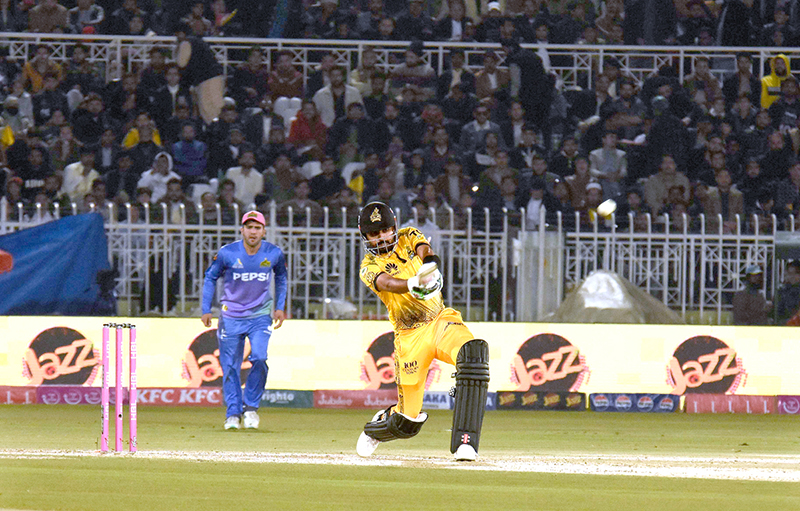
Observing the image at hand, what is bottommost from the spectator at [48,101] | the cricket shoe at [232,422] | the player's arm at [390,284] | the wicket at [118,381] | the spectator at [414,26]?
the cricket shoe at [232,422]

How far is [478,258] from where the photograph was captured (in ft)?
53.6

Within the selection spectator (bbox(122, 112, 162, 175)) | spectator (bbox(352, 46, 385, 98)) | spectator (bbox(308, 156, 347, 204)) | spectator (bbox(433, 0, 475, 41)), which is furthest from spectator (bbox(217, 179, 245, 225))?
spectator (bbox(433, 0, 475, 41))

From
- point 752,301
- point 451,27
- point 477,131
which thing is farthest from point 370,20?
point 752,301

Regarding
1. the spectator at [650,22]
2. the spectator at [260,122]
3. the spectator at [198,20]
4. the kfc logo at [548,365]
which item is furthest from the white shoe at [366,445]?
the spectator at [650,22]

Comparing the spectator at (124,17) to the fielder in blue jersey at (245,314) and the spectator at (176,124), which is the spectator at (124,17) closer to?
the spectator at (176,124)

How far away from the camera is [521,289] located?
16188mm

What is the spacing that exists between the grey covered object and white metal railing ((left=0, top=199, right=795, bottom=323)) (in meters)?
0.22

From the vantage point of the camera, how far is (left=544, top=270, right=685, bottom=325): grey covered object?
628 inches

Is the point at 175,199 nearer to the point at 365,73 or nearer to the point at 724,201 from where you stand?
the point at 365,73

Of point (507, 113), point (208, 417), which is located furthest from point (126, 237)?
point (507, 113)

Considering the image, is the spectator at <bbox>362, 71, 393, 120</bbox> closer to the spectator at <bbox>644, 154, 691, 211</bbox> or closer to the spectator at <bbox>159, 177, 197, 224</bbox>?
the spectator at <bbox>159, 177, 197, 224</bbox>

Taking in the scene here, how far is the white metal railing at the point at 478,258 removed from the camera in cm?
1620

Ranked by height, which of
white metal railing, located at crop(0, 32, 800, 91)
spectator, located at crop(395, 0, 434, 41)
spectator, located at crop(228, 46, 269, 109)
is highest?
spectator, located at crop(395, 0, 434, 41)

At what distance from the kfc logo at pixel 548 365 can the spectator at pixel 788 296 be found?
115 inches
